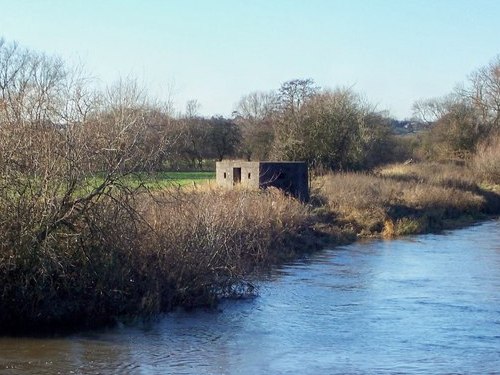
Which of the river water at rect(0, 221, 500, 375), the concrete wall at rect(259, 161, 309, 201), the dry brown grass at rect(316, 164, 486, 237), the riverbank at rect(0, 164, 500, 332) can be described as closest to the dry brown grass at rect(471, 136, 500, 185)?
the dry brown grass at rect(316, 164, 486, 237)

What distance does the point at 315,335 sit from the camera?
1319 cm

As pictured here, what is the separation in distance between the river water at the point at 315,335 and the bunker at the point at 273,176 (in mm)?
7185

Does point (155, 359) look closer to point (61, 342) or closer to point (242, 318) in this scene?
point (61, 342)

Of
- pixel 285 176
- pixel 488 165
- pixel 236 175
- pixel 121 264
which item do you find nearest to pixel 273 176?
pixel 285 176

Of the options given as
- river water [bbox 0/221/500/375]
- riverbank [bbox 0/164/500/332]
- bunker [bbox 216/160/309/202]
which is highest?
bunker [bbox 216/160/309/202]

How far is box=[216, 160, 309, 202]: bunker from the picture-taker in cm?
2612

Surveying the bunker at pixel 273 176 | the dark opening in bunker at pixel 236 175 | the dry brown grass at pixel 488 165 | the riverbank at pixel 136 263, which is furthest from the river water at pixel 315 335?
the dry brown grass at pixel 488 165

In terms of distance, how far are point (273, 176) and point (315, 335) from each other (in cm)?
1329

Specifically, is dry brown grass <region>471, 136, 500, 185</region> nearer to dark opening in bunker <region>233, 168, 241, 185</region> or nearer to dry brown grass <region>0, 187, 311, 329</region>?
dark opening in bunker <region>233, 168, 241, 185</region>

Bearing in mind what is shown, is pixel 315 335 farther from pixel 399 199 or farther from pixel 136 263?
pixel 399 199

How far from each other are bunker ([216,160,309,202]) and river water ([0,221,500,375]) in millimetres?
7185

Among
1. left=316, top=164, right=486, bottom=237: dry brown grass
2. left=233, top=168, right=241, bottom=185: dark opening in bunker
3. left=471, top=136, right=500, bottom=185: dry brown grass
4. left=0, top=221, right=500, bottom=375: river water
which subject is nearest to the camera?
left=0, top=221, right=500, bottom=375: river water

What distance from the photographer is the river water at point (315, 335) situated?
11.4 m

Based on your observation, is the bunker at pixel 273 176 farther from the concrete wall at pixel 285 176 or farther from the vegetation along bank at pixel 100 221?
the vegetation along bank at pixel 100 221
